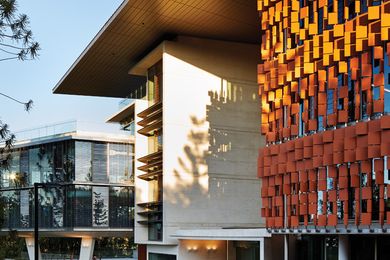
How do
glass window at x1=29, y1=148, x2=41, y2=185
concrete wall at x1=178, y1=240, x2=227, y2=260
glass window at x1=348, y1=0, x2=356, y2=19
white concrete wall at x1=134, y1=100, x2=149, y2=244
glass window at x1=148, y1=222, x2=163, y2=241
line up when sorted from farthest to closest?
glass window at x1=29, y1=148, x2=41, y2=185 → white concrete wall at x1=134, y1=100, x2=149, y2=244 → glass window at x1=148, y1=222, x2=163, y2=241 → concrete wall at x1=178, y1=240, x2=227, y2=260 → glass window at x1=348, y1=0, x2=356, y2=19

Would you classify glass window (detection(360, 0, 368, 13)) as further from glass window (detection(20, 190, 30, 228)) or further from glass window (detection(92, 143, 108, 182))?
glass window (detection(20, 190, 30, 228))

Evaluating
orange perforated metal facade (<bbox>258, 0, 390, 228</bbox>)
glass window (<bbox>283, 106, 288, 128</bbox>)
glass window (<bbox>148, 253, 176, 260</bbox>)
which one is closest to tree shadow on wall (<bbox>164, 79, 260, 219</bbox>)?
glass window (<bbox>148, 253, 176, 260</bbox>)

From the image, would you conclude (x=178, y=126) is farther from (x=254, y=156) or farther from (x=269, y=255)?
(x=269, y=255)

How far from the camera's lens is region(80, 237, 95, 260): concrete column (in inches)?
1984

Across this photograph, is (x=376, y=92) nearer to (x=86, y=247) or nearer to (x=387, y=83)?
(x=387, y=83)

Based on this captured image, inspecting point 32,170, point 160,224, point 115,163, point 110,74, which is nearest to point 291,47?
point 160,224

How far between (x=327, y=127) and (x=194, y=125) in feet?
49.5

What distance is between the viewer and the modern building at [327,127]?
20.3 meters

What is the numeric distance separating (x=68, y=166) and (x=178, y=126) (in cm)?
1648

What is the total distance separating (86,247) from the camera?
166 feet

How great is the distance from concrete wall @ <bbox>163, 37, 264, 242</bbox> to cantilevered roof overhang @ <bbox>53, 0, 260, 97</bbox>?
140 cm

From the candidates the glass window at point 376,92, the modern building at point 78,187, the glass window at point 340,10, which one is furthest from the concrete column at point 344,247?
→ the modern building at point 78,187

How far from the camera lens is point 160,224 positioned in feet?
121

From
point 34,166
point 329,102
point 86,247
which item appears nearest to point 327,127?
point 329,102
